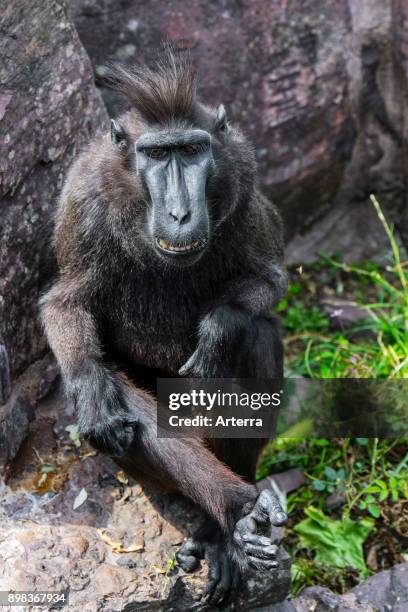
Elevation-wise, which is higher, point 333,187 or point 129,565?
point 333,187

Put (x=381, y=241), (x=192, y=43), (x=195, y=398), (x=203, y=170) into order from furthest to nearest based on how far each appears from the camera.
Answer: (x=381, y=241) → (x=192, y=43) → (x=195, y=398) → (x=203, y=170)

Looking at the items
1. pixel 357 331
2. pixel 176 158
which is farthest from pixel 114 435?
pixel 357 331

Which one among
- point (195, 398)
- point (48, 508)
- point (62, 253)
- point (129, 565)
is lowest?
point (129, 565)

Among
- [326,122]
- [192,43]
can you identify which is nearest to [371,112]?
[326,122]

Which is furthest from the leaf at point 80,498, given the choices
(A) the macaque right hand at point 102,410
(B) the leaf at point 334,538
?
(B) the leaf at point 334,538

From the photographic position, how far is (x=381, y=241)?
290 inches

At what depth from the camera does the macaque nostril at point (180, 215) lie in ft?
12.5

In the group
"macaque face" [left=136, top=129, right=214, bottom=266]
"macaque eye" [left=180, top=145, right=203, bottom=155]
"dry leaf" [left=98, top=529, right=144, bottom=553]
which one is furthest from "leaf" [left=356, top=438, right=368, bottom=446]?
"macaque eye" [left=180, top=145, right=203, bottom=155]

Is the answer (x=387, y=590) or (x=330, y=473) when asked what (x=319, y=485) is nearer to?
(x=330, y=473)

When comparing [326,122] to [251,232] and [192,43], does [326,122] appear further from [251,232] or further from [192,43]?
[251,232]

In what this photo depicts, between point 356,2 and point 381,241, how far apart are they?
190 centimetres

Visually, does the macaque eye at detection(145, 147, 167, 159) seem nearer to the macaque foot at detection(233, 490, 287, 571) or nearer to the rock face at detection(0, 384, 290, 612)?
the macaque foot at detection(233, 490, 287, 571)

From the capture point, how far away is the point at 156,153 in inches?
162

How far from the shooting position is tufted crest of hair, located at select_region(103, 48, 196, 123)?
417 centimetres
